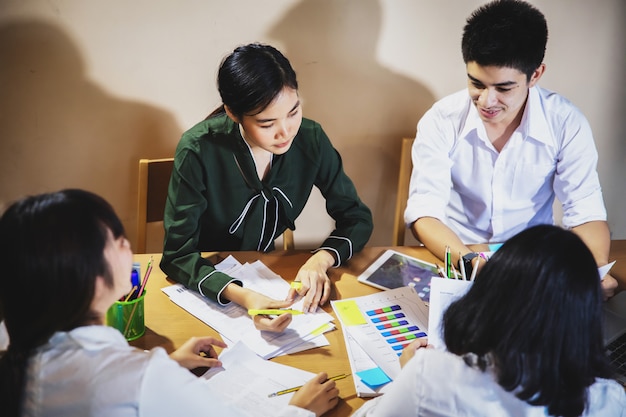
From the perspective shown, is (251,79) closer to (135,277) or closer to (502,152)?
(135,277)

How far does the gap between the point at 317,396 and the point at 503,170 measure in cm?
119

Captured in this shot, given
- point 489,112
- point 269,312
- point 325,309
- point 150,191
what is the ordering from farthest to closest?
point 150,191, point 489,112, point 325,309, point 269,312

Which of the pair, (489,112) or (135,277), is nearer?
(135,277)

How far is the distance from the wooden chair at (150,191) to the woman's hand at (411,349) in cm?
102

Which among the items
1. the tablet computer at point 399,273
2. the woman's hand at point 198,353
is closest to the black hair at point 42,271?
the woman's hand at point 198,353

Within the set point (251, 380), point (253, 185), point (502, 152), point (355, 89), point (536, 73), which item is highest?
point (536, 73)

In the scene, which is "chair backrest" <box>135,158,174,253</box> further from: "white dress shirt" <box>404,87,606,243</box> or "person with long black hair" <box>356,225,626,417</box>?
"person with long black hair" <box>356,225,626,417</box>

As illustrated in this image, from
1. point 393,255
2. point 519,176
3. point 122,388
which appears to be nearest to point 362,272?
point 393,255

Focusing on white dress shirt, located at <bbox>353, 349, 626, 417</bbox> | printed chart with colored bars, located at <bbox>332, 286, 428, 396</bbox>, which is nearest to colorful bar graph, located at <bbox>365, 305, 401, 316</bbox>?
printed chart with colored bars, located at <bbox>332, 286, 428, 396</bbox>

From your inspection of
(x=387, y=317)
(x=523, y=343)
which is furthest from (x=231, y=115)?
(x=523, y=343)

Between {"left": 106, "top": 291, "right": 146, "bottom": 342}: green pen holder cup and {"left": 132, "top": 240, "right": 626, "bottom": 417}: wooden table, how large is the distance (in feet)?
0.08

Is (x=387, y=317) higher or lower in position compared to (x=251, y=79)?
lower

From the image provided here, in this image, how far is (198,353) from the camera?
1.23 meters

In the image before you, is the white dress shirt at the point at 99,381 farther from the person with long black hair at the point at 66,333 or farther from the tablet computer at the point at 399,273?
the tablet computer at the point at 399,273
